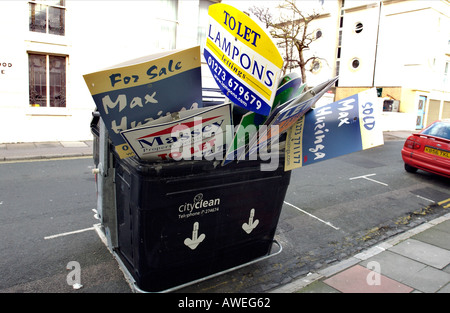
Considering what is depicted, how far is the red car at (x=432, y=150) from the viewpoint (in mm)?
7781

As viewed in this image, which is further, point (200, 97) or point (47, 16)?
point (47, 16)

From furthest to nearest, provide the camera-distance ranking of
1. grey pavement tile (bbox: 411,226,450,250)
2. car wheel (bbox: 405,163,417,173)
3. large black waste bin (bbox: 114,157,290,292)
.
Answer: car wheel (bbox: 405,163,417,173), grey pavement tile (bbox: 411,226,450,250), large black waste bin (bbox: 114,157,290,292)

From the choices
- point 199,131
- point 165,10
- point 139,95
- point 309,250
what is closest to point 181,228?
point 199,131

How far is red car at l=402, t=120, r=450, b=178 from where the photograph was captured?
7781 millimetres

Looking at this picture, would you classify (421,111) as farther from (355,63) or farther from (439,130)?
(439,130)

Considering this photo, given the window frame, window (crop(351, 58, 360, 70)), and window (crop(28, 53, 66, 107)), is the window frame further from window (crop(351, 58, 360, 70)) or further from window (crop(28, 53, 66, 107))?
window (crop(351, 58, 360, 70))

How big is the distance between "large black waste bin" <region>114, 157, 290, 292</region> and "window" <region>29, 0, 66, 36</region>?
1172cm

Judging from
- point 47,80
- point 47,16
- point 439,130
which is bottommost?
point 439,130

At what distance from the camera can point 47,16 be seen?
11.9m

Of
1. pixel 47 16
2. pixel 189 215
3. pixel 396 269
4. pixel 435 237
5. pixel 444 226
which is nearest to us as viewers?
pixel 189 215

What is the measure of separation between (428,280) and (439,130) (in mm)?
→ 6016

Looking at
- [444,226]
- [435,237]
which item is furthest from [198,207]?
[444,226]

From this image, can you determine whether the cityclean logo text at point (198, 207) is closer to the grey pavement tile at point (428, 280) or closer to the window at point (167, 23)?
the grey pavement tile at point (428, 280)

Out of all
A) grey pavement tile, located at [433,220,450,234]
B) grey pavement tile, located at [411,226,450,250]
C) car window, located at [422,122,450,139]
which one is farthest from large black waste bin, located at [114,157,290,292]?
car window, located at [422,122,450,139]
